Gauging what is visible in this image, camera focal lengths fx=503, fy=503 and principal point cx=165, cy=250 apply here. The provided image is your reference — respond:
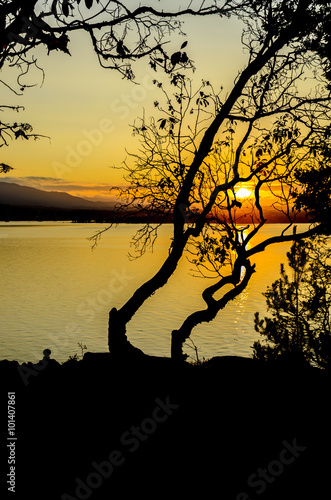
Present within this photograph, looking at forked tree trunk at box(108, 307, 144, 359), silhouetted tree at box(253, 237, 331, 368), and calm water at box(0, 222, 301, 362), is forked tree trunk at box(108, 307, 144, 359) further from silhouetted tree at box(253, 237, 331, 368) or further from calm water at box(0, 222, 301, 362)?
calm water at box(0, 222, 301, 362)

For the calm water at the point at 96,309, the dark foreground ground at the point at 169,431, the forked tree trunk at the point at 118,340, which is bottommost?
the calm water at the point at 96,309

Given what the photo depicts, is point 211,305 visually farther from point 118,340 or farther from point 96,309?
point 96,309

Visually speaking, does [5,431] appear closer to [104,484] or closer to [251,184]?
[104,484]

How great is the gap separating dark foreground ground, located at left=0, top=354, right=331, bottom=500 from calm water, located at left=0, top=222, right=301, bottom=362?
2769 cm

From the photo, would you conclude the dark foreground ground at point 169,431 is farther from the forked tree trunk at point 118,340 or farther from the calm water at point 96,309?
the calm water at point 96,309

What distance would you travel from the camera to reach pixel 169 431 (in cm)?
872

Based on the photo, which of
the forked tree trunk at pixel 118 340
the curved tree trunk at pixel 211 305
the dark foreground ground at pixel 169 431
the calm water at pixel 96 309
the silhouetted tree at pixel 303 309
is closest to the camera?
the dark foreground ground at pixel 169 431

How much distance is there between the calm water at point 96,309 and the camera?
42853mm

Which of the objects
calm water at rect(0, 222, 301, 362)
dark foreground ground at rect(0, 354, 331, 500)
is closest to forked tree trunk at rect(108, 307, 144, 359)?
dark foreground ground at rect(0, 354, 331, 500)

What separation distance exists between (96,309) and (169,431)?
193ft

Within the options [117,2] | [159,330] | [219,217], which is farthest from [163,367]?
[159,330]

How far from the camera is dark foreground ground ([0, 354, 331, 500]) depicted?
7645 mm

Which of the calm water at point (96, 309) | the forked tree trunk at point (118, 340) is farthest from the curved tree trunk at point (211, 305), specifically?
the calm water at point (96, 309)

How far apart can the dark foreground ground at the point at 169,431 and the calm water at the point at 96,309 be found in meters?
27.7
